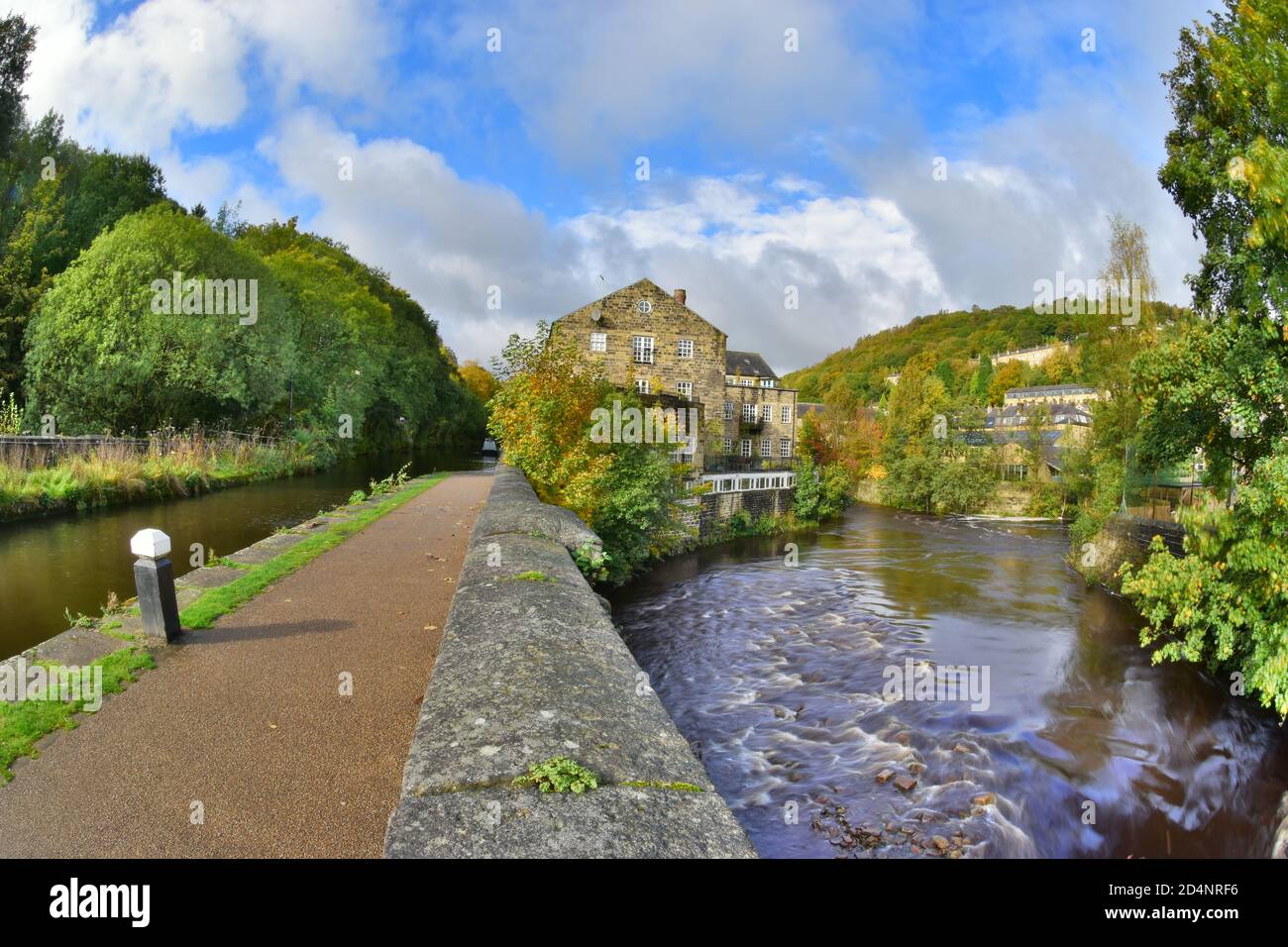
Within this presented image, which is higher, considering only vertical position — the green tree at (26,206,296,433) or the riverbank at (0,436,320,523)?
the green tree at (26,206,296,433)

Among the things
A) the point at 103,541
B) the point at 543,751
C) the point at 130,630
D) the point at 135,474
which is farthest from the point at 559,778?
the point at 135,474

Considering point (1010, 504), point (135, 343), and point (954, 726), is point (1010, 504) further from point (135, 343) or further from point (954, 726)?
point (135, 343)

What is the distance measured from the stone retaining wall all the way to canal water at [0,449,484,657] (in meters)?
7.64

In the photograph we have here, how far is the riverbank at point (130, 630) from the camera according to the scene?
208 inches

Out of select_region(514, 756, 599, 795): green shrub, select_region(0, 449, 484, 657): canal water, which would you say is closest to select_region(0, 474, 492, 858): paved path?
select_region(514, 756, 599, 795): green shrub

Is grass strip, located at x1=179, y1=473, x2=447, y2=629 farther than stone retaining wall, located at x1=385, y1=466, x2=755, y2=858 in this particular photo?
Yes

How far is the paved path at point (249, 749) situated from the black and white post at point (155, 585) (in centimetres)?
28

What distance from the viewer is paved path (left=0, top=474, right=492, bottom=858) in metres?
3.98

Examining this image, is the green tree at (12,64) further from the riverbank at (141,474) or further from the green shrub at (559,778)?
the green shrub at (559,778)

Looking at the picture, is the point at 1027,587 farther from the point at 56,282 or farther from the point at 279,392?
the point at 56,282

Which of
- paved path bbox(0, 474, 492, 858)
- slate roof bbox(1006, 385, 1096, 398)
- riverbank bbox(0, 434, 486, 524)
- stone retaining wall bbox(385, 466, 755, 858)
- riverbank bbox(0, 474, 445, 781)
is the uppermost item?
slate roof bbox(1006, 385, 1096, 398)

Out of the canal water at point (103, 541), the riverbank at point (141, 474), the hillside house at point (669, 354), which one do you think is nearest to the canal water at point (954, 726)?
the canal water at point (103, 541)

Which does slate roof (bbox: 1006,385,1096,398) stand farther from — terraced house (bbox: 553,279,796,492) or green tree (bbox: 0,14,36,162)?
green tree (bbox: 0,14,36,162)
